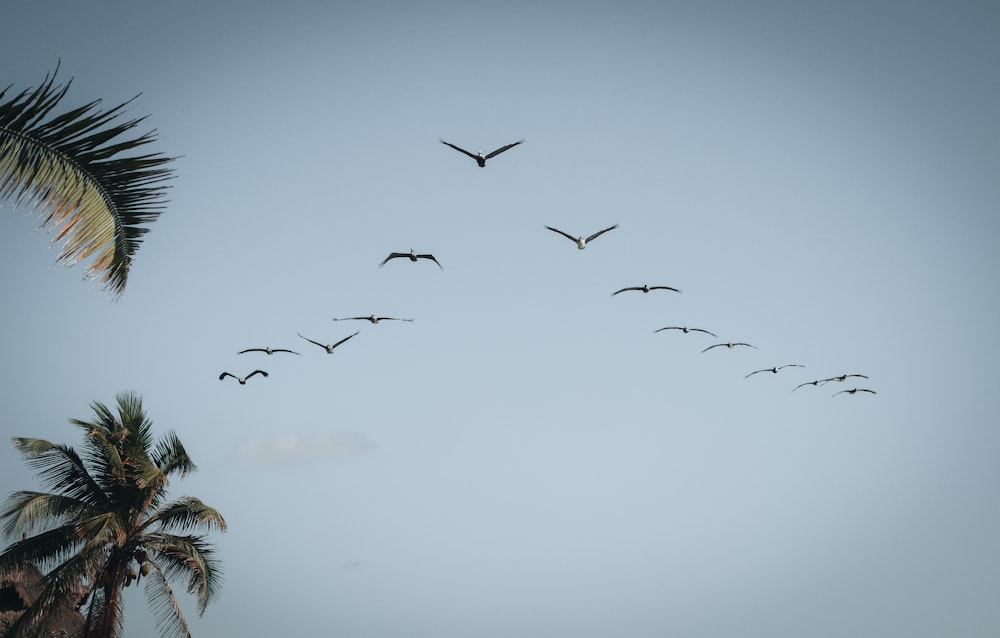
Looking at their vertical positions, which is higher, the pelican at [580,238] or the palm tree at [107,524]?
the pelican at [580,238]

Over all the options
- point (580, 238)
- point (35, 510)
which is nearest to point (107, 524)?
point (35, 510)

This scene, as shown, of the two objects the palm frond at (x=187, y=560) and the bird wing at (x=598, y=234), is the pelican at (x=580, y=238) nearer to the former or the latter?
the bird wing at (x=598, y=234)

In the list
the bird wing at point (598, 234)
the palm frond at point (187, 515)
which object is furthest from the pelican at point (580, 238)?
the palm frond at point (187, 515)

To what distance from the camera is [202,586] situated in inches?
995

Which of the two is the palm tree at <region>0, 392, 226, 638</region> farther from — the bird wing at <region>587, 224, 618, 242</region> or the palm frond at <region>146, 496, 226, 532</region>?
the bird wing at <region>587, 224, 618, 242</region>

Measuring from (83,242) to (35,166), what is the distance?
3.24 feet

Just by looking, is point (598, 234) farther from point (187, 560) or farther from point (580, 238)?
point (187, 560)

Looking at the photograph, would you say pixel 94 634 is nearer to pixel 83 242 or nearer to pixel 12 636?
pixel 12 636

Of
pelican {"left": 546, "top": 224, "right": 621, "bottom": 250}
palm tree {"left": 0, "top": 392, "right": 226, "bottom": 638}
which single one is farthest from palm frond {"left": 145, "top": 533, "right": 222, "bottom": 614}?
pelican {"left": 546, "top": 224, "right": 621, "bottom": 250}

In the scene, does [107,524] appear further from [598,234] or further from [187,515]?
[598,234]

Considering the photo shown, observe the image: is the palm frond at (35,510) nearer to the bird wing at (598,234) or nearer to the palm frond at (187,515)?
the palm frond at (187,515)

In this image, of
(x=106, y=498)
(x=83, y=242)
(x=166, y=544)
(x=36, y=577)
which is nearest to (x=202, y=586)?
(x=166, y=544)

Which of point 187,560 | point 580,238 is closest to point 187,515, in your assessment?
point 187,560

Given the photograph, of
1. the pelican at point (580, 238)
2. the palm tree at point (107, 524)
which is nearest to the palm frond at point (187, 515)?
the palm tree at point (107, 524)
